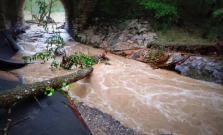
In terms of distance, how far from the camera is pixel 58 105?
254 cm

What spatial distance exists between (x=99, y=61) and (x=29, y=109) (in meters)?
4.21

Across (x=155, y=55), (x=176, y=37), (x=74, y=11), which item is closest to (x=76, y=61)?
(x=155, y=55)

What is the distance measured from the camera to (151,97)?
12.6 feet

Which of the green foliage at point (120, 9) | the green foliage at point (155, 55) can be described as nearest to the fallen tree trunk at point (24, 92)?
the green foliage at point (155, 55)

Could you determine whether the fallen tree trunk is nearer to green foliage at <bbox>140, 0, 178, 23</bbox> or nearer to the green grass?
the green grass

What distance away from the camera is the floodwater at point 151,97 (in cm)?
281

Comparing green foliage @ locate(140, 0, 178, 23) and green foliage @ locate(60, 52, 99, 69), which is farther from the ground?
green foliage @ locate(140, 0, 178, 23)

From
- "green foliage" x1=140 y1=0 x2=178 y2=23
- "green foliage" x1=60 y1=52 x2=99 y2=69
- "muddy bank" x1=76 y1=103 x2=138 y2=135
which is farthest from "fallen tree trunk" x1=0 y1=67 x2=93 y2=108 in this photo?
"green foliage" x1=140 y1=0 x2=178 y2=23

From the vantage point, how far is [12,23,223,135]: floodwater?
281 cm

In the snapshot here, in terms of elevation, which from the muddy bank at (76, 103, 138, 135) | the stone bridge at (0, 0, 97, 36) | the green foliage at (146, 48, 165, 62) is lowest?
the muddy bank at (76, 103, 138, 135)

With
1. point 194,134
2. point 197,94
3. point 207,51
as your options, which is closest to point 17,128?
point 194,134

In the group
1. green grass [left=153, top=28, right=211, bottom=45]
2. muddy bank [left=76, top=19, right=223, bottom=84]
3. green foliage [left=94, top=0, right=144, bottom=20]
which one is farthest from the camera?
green foliage [left=94, top=0, right=144, bottom=20]

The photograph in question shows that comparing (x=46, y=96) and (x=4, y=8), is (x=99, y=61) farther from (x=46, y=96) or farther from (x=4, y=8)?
(x=4, y=8)

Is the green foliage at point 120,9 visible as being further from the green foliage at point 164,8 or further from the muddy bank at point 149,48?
the green foliage at point 164,8
